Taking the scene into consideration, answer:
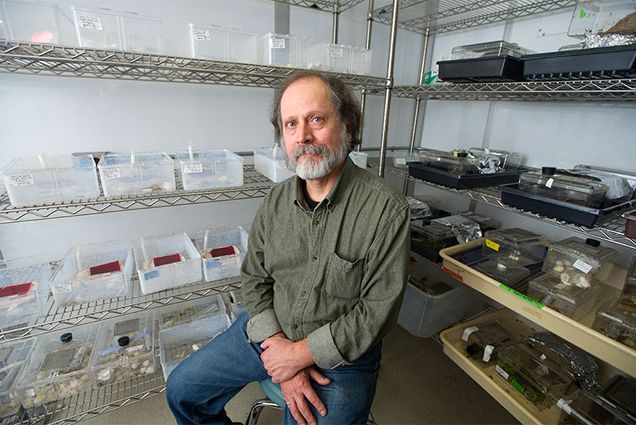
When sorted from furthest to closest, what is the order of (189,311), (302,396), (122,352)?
(189,311), (122,352), (302,396)

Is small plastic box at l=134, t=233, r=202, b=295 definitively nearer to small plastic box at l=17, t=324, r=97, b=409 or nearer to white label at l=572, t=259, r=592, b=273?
small plastic box at l=17, t=324, r=97, b=409

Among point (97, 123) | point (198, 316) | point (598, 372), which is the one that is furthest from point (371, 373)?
point (97, 123)

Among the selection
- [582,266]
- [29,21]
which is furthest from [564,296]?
[29,21]

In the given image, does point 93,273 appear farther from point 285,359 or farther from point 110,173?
point 285,359

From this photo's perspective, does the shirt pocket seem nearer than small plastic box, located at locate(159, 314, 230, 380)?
Yes

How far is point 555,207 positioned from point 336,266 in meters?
0.81

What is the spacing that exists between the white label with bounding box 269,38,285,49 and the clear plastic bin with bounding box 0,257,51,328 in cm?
128

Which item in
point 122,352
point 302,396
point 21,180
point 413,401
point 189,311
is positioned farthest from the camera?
point 189,311

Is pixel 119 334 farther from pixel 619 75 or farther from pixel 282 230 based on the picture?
pixel 619 75

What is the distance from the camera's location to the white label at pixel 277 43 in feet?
4.08

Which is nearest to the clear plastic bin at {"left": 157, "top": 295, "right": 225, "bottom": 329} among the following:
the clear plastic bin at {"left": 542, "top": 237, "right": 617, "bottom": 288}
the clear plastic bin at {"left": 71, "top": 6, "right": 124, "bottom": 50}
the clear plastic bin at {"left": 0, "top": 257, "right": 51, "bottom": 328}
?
the clear plastic bin at {"left": 0, "top": 257, "right": 51, "bottom": 328}

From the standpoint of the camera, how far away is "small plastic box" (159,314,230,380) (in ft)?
4.61

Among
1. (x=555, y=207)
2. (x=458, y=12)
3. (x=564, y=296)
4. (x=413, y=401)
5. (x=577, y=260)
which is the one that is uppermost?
(x=458, y=12)

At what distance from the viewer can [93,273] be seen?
1214mm
